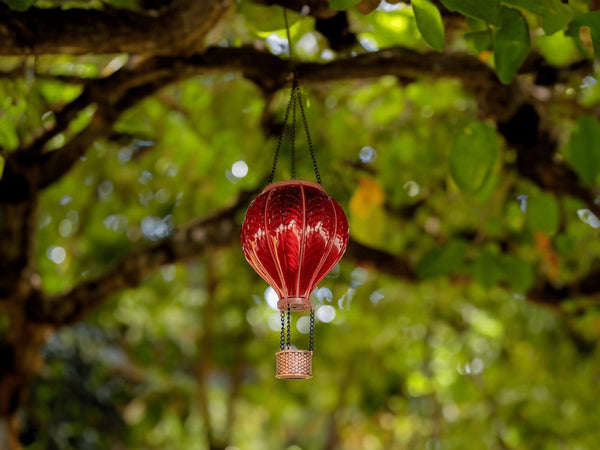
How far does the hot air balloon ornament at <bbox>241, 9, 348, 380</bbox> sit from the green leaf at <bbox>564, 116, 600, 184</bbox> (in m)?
0.49

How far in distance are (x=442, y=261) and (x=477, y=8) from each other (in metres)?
0.92

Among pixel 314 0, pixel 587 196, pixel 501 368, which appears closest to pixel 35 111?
pixel 314 0

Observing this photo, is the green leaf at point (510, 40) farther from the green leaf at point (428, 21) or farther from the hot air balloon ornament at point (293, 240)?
the hot air balloon ornament at point (293, 240)

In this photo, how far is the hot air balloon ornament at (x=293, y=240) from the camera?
123 cm

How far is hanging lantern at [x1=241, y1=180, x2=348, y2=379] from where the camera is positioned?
1231 mm

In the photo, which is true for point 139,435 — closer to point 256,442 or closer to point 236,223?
point 236,223

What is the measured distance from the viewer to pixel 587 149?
55.2 inches

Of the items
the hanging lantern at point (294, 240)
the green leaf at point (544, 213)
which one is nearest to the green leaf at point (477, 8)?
the hanging lantern at point (294, 240)

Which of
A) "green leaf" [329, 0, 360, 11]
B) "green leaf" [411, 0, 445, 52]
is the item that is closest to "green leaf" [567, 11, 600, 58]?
"green leaf" [411, 0, 445, 52]

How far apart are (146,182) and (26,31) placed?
7.01 feet

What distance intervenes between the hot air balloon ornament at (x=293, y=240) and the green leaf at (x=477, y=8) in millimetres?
409

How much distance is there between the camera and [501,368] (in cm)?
471

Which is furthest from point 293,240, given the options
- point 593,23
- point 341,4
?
point 593,23

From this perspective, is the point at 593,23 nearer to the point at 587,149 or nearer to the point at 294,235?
the point at 587,149
